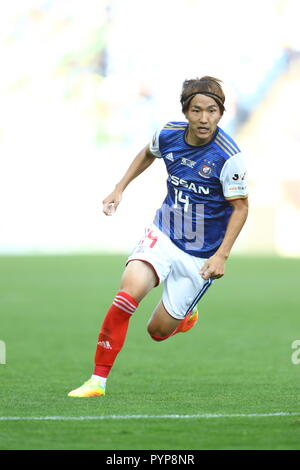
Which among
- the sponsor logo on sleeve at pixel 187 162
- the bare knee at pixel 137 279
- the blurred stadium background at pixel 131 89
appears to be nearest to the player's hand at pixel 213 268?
the bare knee at pixel 137 279

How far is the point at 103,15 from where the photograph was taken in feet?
141

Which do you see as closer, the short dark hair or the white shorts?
the short dark hair

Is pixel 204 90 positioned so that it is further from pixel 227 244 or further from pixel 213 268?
pixel 213 268

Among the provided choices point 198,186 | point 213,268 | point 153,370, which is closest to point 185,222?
point 198,186

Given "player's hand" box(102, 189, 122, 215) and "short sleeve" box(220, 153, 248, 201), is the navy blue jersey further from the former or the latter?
"player's hand" box(102, 189, 122, 215)

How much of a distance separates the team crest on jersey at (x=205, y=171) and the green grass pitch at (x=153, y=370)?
1546mm

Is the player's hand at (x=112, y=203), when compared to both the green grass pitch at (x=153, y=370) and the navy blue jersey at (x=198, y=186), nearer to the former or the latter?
the navy blue jersey at (x=198, y=186)

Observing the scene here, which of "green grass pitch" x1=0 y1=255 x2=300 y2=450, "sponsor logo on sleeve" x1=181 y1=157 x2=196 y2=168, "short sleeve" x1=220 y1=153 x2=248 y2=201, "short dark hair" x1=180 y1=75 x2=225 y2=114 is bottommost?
"green grass pitch" x1=0 y1=255 x2=300 y2=450

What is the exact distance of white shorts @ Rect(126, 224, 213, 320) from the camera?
23.6 ft

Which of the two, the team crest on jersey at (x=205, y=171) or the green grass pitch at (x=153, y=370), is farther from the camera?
the team crest on jersey at (x=205, y=171)

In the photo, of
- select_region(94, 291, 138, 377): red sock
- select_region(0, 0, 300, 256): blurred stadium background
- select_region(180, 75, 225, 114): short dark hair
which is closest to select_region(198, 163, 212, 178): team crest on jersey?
select_region(180, 75, 225, 114): short dark hair

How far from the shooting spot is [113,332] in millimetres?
6887

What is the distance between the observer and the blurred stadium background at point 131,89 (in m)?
36.6
